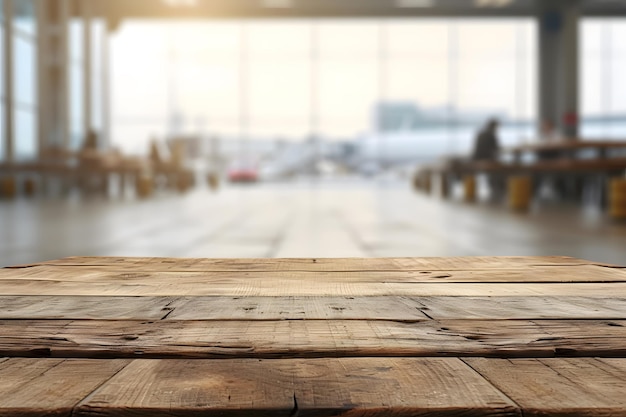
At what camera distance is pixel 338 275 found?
1299mm

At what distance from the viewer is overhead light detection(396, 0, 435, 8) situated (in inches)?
466

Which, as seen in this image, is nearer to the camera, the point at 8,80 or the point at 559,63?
the point at 8,80

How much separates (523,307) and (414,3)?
1170 centimetres

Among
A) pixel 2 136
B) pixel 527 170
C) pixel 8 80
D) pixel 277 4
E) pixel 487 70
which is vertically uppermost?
pixel 277 4

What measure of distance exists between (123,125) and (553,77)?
303 inches

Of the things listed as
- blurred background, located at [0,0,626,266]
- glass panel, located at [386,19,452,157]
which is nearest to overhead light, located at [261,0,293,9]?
blurred background, located at [0,0,626,266]

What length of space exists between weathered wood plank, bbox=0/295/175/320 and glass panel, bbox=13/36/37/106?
28.1 ft

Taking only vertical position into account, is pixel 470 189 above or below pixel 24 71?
below

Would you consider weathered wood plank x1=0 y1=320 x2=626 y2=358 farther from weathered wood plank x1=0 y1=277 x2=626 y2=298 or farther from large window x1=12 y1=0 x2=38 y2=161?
large window x1=12 y1=0 x2=38 y2=161

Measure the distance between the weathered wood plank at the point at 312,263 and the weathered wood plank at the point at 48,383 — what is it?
71cm

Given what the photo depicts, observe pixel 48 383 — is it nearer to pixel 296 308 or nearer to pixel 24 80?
pixel 296 308

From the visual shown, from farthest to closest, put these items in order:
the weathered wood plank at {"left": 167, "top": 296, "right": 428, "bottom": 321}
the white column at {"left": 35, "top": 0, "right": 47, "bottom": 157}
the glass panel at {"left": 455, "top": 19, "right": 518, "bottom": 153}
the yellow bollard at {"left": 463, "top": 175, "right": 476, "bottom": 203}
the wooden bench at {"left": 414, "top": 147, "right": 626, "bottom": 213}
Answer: the glass panel at {"left": 455, "top": 19, "right": 518, "bottom": 153} < the white column at {"left": 35, "top": 0, "right": 47, "bottom": 157} < the yellow bollard at {"left": 463, "top": 175, "right": 476, "bottom": 203} < the wooden bench at {"left": 414, "top": 147, "right": 626, "bottom": 213} < the weathered wood plank at {"left": 167, "top": 296, "right": 428, "bottom": 321}

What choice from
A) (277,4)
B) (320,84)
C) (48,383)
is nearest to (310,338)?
(48,383)

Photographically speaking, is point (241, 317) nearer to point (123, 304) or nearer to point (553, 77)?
point (123, 304)
